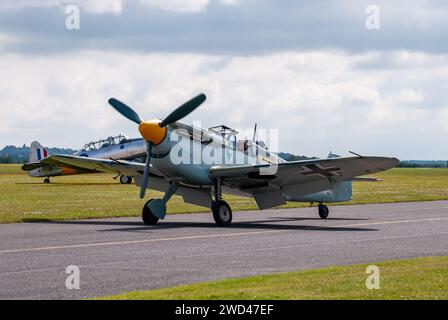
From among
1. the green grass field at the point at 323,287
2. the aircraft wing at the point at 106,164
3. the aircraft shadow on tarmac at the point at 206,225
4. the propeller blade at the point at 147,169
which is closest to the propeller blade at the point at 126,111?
the propeller blade at the point at 147,169

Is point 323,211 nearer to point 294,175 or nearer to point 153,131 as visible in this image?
point 294,175

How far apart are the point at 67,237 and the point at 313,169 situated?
23.0 feet

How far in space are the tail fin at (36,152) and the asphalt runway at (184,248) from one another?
141 feet

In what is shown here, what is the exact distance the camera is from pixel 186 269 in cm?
1373

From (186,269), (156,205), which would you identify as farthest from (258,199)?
(186,269)

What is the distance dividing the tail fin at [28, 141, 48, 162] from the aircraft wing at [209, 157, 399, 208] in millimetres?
45477

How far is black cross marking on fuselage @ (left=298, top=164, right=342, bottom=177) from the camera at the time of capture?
22750mm

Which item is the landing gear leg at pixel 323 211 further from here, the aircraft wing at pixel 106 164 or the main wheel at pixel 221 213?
the aircraft wing at pixel 106 164

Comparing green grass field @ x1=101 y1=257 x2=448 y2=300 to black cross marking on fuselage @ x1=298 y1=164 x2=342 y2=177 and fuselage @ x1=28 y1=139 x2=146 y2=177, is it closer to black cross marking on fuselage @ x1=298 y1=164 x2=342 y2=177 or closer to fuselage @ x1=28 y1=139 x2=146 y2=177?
black cross marking on fuselage @ x1=298 y1=164 x2=342 y2=177

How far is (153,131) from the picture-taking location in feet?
73.3

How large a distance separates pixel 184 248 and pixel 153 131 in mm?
5765

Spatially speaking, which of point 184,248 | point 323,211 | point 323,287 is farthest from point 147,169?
point 323,287

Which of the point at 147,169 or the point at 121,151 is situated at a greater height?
the point at 121,151
